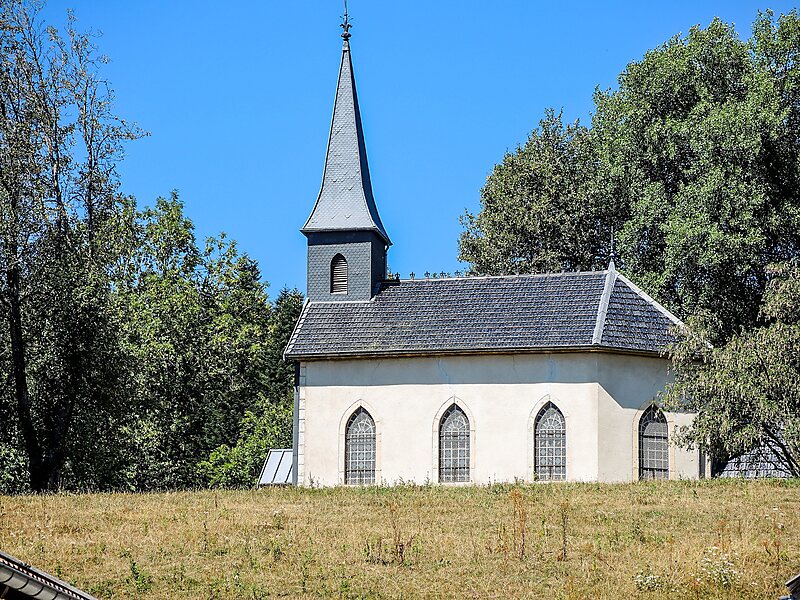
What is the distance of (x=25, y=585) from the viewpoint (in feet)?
21.8

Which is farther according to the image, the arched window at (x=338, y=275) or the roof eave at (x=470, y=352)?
the arched window at (x=338, y=275)

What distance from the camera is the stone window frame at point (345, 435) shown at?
1294 inches

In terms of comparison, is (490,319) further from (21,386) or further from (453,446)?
(21,386)

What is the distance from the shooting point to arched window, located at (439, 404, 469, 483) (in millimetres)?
32250

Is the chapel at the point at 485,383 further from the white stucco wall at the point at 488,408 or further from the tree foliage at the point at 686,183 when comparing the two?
the tree foliage at the point at 686,183

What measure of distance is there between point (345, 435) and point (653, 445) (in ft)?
30.2

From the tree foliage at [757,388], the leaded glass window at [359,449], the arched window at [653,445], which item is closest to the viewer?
the tree foliage at [757,388]

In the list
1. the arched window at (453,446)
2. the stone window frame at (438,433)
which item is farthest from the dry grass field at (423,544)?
the arched window at (453,446)

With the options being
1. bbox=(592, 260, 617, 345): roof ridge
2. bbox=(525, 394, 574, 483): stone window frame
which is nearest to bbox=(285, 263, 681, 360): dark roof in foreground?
bbox=(592, 260, 617, 345): roof ridge

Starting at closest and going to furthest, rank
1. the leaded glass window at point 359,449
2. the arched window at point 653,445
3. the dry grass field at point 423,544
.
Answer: the dry grass field at point 423,544
the arched window at point 653,445
the leaded glass window at point 359,449

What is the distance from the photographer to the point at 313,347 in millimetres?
33750

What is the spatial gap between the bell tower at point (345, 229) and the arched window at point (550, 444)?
738 cm

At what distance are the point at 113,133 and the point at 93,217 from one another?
273 cm

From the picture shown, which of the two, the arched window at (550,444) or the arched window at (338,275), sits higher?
the arched window at (338,275)
